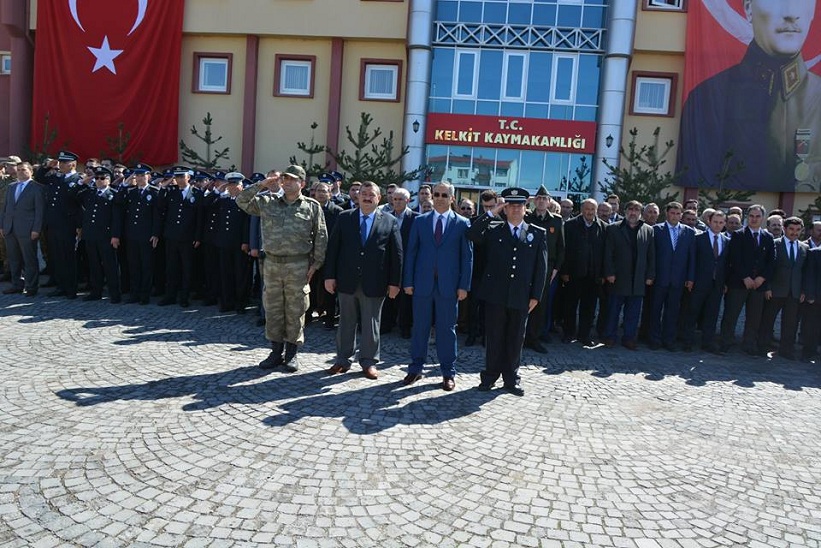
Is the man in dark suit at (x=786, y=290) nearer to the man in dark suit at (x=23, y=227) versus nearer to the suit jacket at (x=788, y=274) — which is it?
the suit jacket at (x=788, y=274)

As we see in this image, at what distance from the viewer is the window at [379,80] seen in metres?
20.4

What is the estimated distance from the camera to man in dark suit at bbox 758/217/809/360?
8.27 m

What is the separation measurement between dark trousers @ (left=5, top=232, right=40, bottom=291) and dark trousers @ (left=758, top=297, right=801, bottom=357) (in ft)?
36.2

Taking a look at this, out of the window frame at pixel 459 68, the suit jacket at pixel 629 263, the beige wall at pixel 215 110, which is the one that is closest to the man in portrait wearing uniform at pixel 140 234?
the suit jacket at pixel 629 263

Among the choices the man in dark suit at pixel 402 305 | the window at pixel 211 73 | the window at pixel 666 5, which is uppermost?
Answer: the window at pixel 666 5

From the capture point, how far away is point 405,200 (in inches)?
289

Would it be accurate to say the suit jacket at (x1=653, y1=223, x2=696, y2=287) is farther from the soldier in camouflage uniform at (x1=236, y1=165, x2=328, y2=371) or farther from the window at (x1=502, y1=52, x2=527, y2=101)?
the window at (x1=502, y1=52, x2=527, y2=101)

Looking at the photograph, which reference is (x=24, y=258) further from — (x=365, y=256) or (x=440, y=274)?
(x=440, y=274)

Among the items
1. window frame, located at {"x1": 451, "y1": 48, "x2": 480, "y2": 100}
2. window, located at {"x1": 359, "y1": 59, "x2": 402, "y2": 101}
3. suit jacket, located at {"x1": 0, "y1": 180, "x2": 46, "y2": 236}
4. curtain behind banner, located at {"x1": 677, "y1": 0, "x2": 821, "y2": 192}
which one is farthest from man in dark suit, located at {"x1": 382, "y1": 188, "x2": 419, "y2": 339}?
curtain behind banner, located at {"x1": 677, "y1": 0, "x2": 821, "y2": 192}

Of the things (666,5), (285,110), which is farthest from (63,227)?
(666,5)

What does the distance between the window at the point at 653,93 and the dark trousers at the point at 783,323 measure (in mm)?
12995

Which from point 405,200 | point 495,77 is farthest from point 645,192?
point 405,200

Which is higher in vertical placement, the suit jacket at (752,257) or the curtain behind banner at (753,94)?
the curtain behind banner at (753,94)

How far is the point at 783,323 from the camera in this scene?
27.8ft
